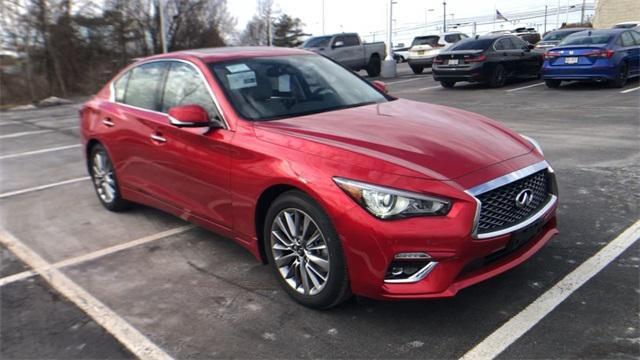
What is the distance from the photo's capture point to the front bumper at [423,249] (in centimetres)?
296

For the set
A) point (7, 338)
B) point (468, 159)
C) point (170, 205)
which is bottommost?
point (7, 338)

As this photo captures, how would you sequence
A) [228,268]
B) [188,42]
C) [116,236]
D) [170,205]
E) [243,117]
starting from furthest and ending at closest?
[188,42] < [116,236] < [170,205] < [228,268] < [243,117]

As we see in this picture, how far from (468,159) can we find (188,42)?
2917 cm

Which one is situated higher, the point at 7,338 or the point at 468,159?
the point at 468,159

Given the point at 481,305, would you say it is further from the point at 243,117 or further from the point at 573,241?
the point at 243,117

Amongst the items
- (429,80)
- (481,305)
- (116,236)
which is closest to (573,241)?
(481,305)

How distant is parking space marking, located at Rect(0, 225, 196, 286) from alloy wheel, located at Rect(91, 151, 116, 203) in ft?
3.10

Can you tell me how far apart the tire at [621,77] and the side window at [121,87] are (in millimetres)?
13060

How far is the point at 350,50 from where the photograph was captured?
22797 mm

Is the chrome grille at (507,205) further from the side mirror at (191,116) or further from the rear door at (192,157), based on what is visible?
the side mirror at (191,116)

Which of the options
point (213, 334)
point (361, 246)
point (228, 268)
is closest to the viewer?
point (361, 246)

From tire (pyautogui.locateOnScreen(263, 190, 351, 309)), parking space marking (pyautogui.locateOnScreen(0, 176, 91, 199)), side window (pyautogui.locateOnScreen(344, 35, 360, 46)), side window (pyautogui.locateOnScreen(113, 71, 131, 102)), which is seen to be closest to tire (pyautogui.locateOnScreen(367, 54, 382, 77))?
side window (pyautogui.locateOnScreen(344, 35, 360, 46))

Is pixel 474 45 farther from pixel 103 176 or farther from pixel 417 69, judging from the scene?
pixel 103 176

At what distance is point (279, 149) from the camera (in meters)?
3.53
